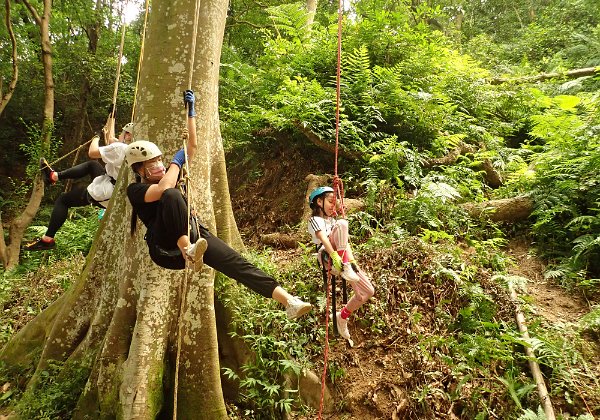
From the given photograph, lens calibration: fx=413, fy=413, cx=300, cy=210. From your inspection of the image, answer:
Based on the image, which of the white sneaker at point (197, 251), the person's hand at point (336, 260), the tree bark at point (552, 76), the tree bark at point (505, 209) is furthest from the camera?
the tree bark at point (552, 76)

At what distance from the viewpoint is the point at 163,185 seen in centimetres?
369

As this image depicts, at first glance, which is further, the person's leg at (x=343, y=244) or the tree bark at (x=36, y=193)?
the tree bark at (x=36, y=193)

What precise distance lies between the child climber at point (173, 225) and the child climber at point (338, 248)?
38.1 inches

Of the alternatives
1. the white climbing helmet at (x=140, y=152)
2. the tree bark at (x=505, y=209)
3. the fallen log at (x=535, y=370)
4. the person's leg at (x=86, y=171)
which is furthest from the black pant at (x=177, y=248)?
the tree bark at (x=505, y=209)

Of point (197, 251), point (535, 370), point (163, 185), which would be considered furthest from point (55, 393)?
point (535, 370)

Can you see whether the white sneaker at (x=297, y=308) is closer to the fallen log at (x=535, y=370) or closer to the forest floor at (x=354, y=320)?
the forest floor at (x=354, y=320)

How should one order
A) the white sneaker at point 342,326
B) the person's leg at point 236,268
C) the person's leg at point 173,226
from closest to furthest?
the person's leg at point 173,226
the person's leg at point 236,268
the white sneaker at point 342,326

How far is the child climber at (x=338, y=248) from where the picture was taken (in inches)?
184

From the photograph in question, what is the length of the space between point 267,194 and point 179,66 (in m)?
4.78

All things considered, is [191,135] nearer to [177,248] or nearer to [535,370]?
[177,248]

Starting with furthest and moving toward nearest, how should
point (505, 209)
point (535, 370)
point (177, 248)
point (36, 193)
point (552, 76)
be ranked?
point (552, 76) < point (36, 193) < point (505, 209) < point (535, 370) < point (177, 248)

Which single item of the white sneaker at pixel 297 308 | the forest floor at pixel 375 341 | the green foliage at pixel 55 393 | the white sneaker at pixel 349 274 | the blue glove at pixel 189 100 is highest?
the blue glove at pixel 189 100

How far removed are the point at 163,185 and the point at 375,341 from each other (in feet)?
10.6

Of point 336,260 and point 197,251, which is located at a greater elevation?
point 197,251
